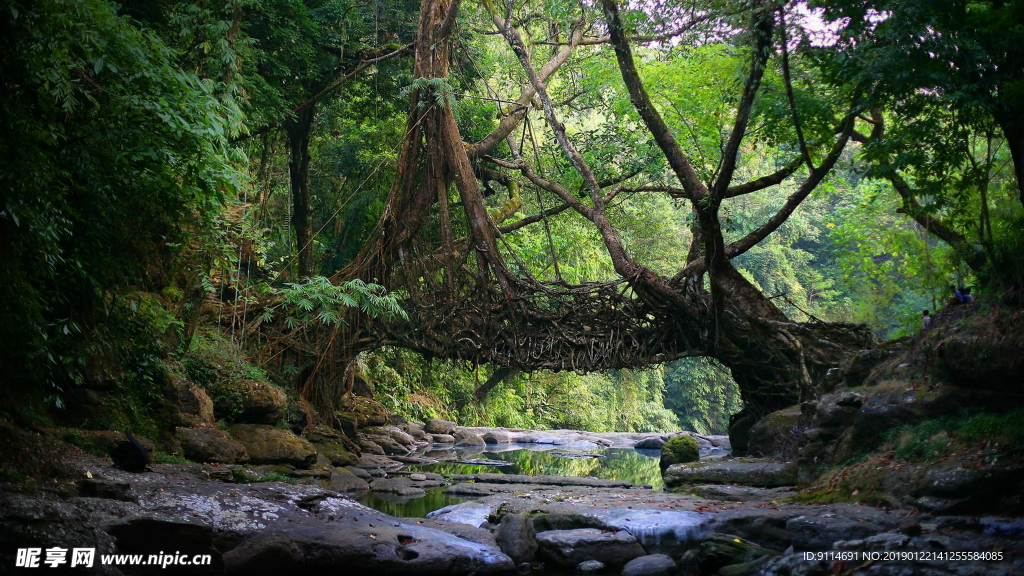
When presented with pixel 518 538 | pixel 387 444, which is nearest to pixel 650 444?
pixel 387 444

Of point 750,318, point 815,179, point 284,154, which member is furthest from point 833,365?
point 284,154

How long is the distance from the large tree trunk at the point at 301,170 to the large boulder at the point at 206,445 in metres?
6.06

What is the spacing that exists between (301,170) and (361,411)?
5.23 m

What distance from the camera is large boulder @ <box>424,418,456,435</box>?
17969mm

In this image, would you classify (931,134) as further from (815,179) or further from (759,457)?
(759,457)

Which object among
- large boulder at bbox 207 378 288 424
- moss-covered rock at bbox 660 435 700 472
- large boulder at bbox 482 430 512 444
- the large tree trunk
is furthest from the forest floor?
large boulder at bbox 482 430 512 444

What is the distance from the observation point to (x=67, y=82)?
15.7 ft

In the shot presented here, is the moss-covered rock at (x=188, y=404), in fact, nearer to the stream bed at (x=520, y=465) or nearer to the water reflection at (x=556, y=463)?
the stream bed at (x=520, y=465)

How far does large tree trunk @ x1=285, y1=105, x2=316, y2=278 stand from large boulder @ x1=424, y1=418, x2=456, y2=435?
6597 mm

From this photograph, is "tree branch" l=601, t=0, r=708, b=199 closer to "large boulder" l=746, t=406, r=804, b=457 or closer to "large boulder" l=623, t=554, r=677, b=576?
"large boulder" l=746, t=406, r=804, b=457

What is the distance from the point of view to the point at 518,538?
6094 mm

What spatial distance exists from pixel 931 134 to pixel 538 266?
1110 centimetres

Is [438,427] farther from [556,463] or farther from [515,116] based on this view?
[515,116]

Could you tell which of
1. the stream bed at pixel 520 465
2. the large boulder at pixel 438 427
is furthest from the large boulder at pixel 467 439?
the stream bed at pixel 520 465
